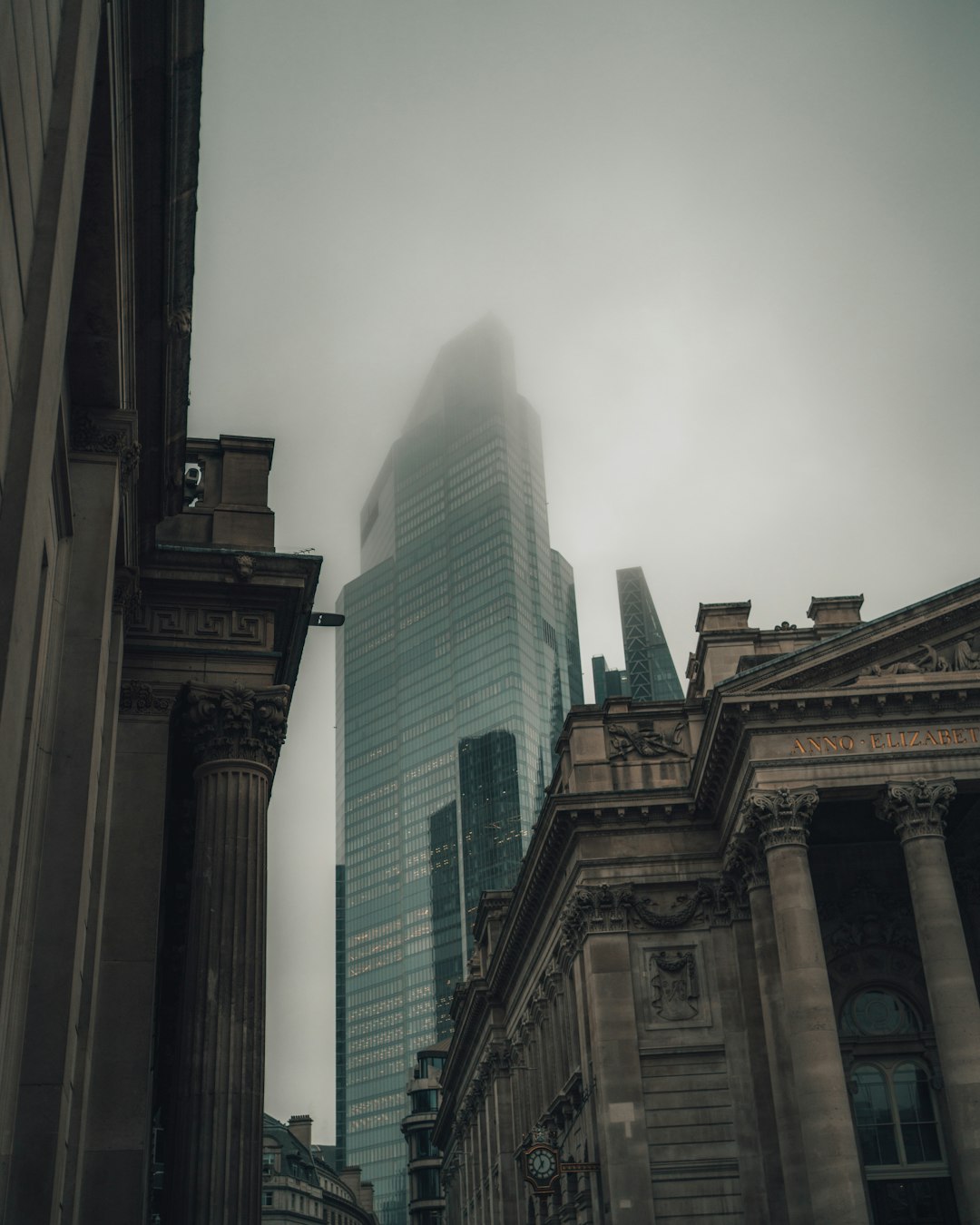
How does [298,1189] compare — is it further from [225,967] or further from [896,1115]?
[225,967]

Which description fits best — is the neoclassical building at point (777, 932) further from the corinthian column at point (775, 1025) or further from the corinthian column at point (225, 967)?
the corinthian column at point (225, 967)

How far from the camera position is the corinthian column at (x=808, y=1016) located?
107 feet

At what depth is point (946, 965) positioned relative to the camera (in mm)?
34156

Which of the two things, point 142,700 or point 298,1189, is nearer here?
point 142,700

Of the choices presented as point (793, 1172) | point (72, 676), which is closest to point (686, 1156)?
point (793, 1172)

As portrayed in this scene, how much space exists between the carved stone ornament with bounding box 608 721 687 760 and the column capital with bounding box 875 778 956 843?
949 centimetres

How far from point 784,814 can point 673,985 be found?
825cm

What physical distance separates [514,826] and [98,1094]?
593 feet

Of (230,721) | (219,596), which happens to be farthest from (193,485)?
(230,721)

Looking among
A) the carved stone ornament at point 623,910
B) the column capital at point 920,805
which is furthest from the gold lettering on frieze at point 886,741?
the carved stone ornament at point 623,910

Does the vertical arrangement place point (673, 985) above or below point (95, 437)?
below

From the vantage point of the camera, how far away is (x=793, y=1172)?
36.8 meters

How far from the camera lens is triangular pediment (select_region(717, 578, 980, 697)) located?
38406 millimetres

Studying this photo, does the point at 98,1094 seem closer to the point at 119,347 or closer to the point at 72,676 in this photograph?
the point at 72,676
